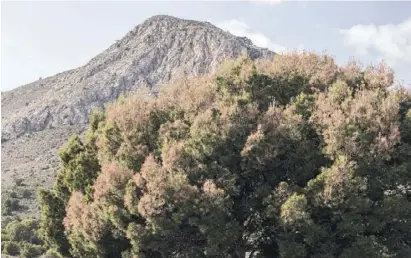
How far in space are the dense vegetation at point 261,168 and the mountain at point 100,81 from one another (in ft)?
152

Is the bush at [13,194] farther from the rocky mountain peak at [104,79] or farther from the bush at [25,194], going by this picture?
the rocky mountain peak at [104,79]

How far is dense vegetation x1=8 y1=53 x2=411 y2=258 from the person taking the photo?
17.8 m

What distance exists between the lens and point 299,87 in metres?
20.5

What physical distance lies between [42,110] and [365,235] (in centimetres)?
7568

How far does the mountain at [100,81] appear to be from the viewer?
246 feet

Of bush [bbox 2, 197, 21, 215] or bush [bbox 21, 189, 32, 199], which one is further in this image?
bush [bbox 21, 189, 32, 199]

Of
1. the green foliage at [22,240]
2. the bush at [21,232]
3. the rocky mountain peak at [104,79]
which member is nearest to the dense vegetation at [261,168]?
the green foliage at [22,240]

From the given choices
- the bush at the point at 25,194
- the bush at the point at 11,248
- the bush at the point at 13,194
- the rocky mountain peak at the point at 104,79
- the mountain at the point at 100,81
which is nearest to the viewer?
the bush at the point at 11,248

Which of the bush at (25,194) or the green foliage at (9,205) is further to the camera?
the bush at (25,194)

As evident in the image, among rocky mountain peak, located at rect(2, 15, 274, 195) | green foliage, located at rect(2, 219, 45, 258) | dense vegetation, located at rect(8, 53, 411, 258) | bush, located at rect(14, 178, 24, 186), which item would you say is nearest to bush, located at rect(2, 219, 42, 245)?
green foliage, located at rect(2, 219, 45, 258)

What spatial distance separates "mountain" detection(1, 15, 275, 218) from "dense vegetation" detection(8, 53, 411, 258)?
152 feet

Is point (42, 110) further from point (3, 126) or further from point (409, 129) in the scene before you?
point (409, 129)

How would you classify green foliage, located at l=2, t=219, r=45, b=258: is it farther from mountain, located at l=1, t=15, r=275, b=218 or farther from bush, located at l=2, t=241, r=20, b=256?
mountain, located at l=1, t=15, r=275, b=218

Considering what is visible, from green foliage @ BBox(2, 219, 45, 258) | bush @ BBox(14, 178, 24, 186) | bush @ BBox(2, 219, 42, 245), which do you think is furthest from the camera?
bush @ BBox(14, 178, 24, 186)
